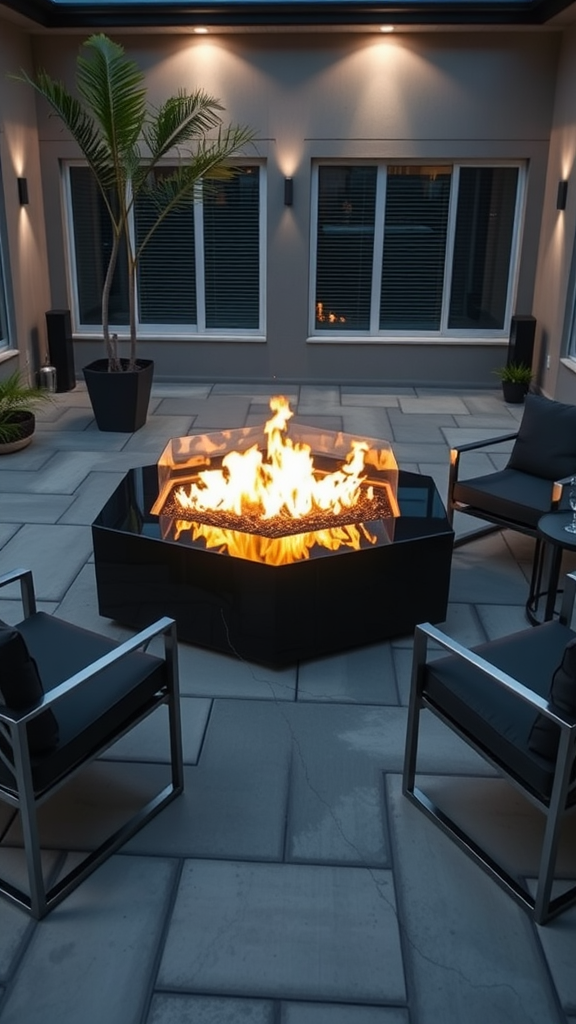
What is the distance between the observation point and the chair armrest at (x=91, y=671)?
206cm

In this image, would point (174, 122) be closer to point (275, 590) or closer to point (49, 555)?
point (49, 555)

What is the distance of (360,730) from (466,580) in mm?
1430

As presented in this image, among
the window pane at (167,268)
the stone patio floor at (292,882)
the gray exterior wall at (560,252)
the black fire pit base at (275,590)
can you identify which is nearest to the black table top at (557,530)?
the black fire pit base at (275,590)

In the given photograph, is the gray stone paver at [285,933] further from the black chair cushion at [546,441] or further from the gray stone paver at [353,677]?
the black chair cushion at [546,441]

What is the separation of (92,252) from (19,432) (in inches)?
124

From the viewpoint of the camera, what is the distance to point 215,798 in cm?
268

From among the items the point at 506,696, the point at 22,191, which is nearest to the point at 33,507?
the point at 506,696

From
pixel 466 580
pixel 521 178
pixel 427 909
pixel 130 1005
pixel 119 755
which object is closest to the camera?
pixel 130 1005

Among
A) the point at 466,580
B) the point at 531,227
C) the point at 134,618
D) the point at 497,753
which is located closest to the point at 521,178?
the point at 531,227

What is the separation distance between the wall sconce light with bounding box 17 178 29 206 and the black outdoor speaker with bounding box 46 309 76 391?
101 centimetres

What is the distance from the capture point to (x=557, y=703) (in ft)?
6.89

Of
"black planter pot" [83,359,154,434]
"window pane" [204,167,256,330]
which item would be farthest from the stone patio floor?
"window pane" [204,167,256,330]

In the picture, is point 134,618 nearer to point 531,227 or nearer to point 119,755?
point 119,755

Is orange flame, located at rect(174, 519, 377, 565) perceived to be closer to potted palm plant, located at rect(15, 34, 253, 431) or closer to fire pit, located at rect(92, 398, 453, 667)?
fire pit, located at rect(92, 398, 453, 667)
